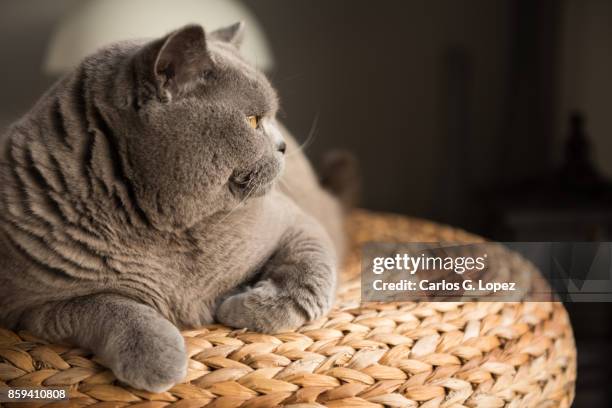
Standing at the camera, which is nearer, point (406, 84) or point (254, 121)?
point (254, 121)

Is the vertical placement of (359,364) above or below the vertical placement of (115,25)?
below

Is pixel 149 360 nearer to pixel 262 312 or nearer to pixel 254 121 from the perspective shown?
pixel 262 312

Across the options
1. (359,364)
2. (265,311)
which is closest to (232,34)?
(265,311)

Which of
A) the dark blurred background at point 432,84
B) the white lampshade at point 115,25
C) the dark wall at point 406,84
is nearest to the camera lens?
the white lampshade at point 115,25

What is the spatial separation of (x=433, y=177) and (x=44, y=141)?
69.7 inches

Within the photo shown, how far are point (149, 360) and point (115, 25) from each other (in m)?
1.06

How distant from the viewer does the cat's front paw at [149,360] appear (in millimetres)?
747

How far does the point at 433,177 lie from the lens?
94.0 inches

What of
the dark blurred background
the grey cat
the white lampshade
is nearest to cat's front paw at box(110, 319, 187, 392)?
the grey cat

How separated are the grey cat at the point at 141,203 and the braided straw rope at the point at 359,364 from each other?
33mm

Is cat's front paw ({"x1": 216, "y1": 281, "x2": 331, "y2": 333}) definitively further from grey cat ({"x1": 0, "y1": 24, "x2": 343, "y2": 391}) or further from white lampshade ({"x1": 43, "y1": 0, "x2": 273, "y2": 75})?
white lampshade ({"x1": 43, "y1": 0, "x2": 273, "y2": 75})

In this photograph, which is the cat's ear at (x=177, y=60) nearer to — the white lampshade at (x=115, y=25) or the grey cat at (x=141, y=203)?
the grey cat at (x=141, y=203)

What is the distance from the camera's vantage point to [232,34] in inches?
40.9

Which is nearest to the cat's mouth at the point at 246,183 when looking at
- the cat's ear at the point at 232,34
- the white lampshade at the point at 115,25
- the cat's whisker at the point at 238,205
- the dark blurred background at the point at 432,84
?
the cat's whisker at the point at 238,205
